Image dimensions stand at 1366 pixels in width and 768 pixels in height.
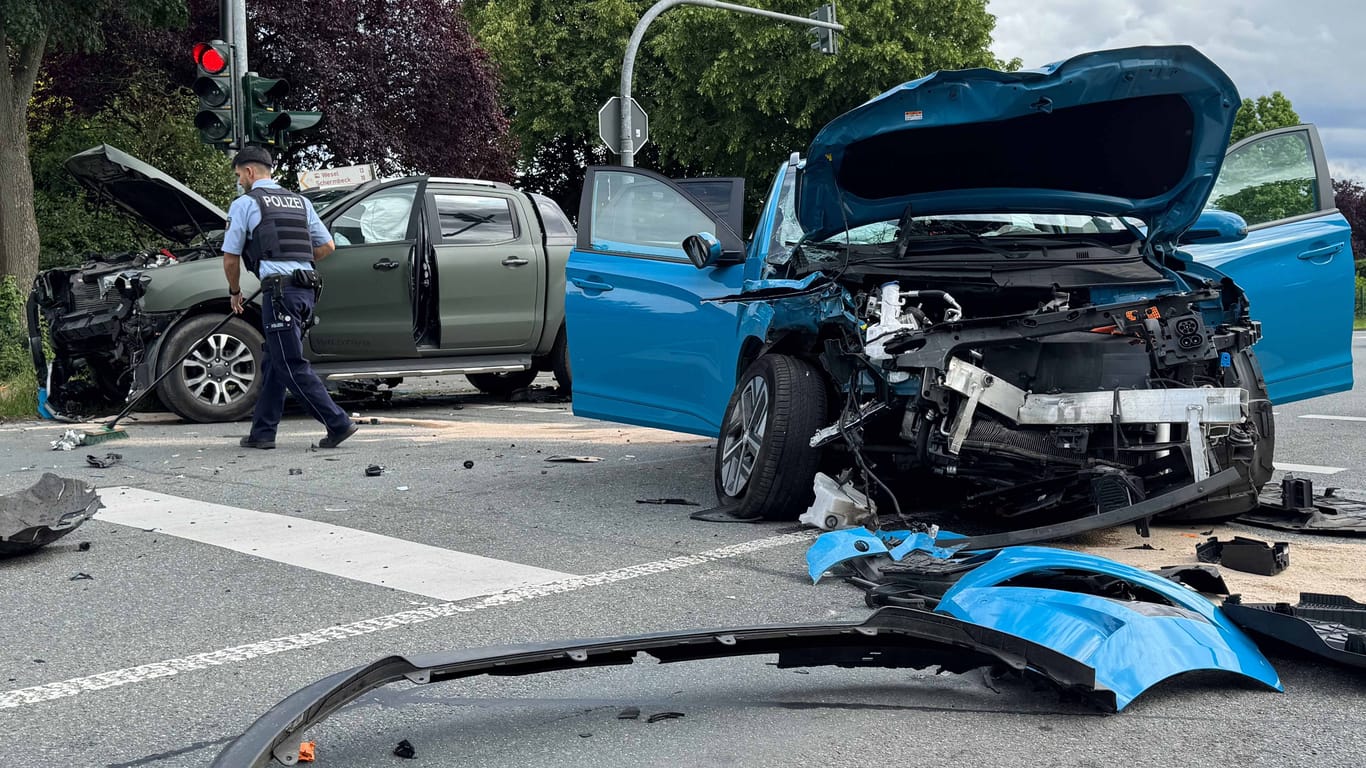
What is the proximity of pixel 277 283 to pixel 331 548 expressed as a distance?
381cm

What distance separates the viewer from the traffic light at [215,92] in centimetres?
1140

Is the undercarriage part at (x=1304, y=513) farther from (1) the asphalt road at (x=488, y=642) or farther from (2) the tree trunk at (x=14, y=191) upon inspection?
(2) the tree trunk at (x=14, y=191)

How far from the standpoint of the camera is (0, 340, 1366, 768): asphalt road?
311 centimetres

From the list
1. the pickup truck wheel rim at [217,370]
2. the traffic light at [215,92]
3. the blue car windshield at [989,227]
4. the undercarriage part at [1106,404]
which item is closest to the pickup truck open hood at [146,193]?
the traffic light at [215,92]

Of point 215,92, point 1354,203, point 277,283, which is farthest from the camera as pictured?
point 1354,203

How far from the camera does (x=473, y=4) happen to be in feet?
133

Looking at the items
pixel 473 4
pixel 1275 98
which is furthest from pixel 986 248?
pixel 1275 98

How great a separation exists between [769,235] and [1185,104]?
7.47 ft

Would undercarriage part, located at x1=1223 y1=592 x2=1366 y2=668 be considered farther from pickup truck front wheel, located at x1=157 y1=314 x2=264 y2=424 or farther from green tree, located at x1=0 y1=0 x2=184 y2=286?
green tree, located at x1=0 y1=0 x2=184 y2=286

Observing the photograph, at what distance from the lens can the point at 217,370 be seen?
34.9ft

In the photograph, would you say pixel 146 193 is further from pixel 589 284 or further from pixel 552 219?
pixel 589 284

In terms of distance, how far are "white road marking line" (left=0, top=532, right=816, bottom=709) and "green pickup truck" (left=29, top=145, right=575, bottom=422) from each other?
633 cm

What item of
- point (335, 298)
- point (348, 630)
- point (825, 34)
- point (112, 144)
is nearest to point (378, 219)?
point (335, 298)

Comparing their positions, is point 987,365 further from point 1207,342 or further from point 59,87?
point 59,87
